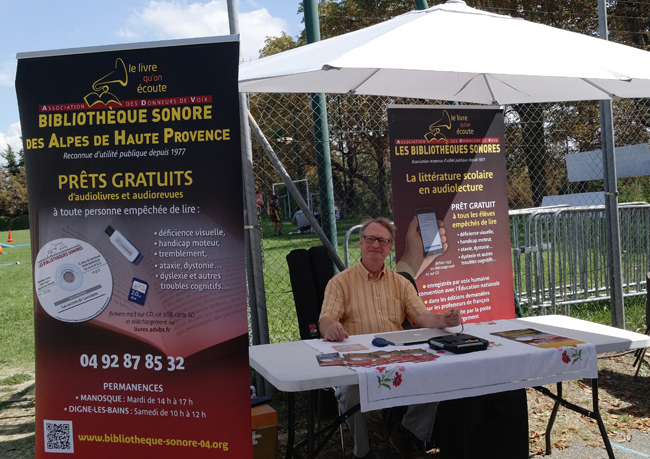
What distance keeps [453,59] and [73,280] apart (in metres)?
2.42

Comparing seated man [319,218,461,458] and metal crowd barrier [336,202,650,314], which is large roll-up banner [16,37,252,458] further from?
metal crowd barrier [336,202,650,314]

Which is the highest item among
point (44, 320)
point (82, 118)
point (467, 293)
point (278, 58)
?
point (278, 58)

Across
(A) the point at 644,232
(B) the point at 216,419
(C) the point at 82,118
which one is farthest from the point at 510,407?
(A) the point at 644,232

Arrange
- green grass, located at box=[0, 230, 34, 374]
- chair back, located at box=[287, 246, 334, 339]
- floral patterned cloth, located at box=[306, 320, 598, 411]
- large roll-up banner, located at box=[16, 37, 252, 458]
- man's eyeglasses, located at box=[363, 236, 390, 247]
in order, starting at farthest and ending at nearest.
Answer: green grass, located at box=[0, 230, 34, 374]
chair back, located at box=[287, 246, 334, 339]
man's eyeglasses, located at box=[363, 236, 390, 247]
large roll-up banner, located at box=[16, 37, 252, 458]
floral patterned cloth, located at box=[306, 320, 598, 411]

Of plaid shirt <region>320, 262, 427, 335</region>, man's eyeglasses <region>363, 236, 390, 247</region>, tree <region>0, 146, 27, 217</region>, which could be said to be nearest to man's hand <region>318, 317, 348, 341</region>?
plaid shirt <region>320, 262, 427, 335</region>

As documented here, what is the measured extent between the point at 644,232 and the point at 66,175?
630cm

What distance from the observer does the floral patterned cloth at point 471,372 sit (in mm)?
2586

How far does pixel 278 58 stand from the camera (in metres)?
3.95

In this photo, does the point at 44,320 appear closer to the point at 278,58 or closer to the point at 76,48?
the point at 76,48

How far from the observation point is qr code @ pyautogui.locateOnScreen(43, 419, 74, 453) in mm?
2988

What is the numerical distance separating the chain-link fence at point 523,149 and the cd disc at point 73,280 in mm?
3459

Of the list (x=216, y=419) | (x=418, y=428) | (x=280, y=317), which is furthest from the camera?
(x=280, y=317)

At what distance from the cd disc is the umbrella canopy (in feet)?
4.49

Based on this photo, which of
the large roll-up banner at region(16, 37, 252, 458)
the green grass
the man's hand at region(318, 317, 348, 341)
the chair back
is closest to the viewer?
the large roll-up banner at region(16, 37, 252, 458)
